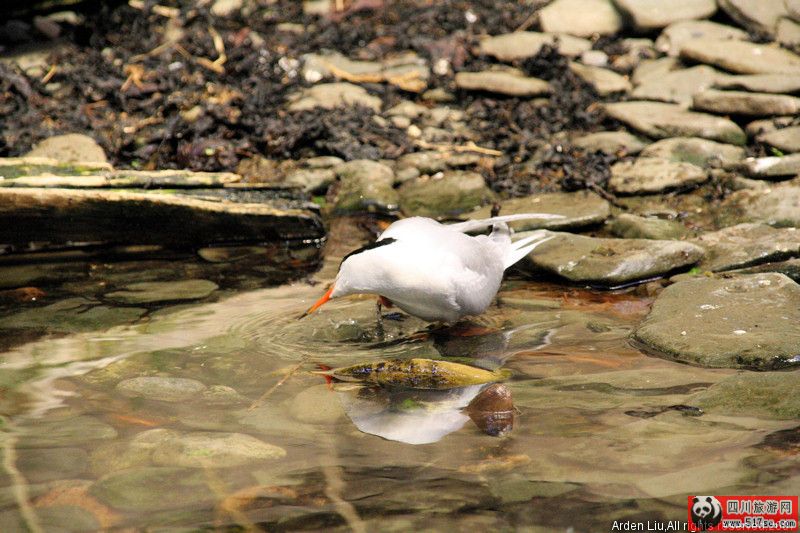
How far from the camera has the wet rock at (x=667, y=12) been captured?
9.03 meters

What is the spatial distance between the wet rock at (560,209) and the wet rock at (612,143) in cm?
70

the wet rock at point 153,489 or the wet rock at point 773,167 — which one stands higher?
the wet rock at point 773,167

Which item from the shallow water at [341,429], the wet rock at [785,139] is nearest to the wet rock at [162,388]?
the shallow water at [341,429]

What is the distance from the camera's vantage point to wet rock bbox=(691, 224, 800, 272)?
5.25m

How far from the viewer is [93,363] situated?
4180mm

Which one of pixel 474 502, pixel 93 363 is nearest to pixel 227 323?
pixel 93 363

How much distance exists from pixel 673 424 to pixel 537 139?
489 centimetres

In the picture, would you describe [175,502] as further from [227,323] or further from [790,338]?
[790,338]

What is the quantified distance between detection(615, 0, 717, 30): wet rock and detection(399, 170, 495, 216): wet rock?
10.3 ft

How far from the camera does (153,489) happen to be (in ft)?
9.43

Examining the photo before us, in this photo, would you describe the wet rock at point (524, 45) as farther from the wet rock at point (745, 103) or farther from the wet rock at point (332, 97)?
the wet rock at point (745, 103)

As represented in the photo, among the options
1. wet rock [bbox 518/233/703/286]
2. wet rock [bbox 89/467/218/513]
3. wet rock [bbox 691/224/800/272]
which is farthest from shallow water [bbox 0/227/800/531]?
wet rock [bbox 691/224/800/272]

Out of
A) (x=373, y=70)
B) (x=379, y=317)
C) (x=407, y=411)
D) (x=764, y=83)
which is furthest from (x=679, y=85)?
(x=407, y=411)

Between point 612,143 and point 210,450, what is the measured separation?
519 centimetres
